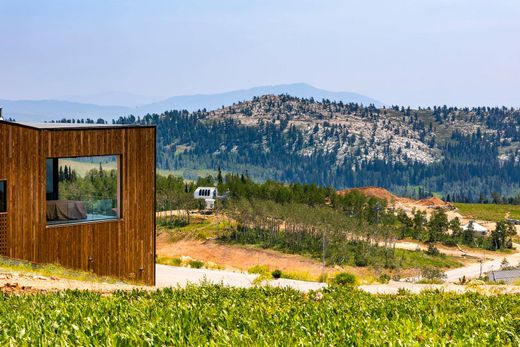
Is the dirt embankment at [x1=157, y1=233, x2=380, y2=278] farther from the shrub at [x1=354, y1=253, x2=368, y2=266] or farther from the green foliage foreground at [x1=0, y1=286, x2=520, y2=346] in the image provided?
the green foliage foreground at [x1=0, y1=286, x2=520, y2=346]

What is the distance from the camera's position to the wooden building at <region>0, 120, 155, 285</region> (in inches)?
1009

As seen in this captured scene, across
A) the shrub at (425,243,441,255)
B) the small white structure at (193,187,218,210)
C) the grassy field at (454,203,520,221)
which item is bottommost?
the grassy field at (454,203,520,221)

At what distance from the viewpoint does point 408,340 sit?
8.98m

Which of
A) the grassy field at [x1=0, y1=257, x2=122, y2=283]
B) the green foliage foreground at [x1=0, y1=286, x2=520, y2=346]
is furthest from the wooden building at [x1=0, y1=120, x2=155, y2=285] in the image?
the green foliage foreground at [x1=0, y1=286, x2=520, y2=346]

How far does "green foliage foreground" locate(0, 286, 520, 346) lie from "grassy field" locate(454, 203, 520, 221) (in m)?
145

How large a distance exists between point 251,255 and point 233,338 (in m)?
66.9

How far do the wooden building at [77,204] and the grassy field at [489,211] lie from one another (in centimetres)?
13299

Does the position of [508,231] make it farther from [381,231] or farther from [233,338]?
[233,338]

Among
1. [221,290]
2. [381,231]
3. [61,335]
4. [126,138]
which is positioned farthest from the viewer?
[381,231]

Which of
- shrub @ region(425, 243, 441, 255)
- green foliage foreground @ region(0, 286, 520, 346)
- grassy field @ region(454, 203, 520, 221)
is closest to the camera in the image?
green foliage foreground @ region(0, 286, 520, 346)

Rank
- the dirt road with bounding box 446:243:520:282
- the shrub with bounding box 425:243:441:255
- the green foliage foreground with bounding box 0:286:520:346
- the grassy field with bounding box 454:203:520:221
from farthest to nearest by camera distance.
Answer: the grassy field with bounding box 454:203:520:221, the shrub with bounding box 425:243:441:255, the dirt road with bounding box 446:243:520:282, the green foliage foreground with bounding box 0:286:520:346

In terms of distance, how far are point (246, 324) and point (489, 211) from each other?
6544 inches

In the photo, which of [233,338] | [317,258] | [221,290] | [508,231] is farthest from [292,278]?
[508,231]

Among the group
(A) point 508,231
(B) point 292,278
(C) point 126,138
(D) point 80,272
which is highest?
(C) point 126,138
